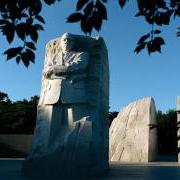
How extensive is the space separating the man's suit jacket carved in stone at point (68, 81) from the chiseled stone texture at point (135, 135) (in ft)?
26.0

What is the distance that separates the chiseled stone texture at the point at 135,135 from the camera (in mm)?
18172

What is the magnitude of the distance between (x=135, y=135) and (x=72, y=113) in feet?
30.3

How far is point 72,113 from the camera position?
1016 cm

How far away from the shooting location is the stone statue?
9.46m

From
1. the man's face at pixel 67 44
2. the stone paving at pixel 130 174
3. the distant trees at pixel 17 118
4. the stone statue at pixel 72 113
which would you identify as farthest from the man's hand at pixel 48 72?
the distant trees at pixel 17 118

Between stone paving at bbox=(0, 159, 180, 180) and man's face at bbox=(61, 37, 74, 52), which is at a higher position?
man's face at bbox=(61, 37, 74, 52)

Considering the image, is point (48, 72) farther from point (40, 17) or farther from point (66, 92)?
point (40, 17)

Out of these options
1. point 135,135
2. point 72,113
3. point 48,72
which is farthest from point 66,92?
point 135,135

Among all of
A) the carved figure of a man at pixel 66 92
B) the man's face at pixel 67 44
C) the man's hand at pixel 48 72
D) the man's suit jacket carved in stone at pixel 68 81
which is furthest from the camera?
the man's face at pixel 67 44

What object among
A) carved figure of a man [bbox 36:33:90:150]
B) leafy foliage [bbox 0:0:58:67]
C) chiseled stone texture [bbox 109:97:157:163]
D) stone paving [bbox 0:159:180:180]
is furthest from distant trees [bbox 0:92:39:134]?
leafy foliage [bbox 0:0:58:67]

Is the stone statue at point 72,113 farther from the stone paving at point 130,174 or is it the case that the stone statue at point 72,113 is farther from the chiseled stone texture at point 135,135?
the chiseled stone texture at point 135,135

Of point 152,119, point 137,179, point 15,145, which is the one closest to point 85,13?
point 137,179

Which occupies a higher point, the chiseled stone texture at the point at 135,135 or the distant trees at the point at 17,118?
the distant trees at the point at 17,118

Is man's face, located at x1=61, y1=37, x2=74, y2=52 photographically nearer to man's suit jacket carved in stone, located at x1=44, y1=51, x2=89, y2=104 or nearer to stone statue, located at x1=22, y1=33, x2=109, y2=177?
stone statue, located at x1=22, y1=33, x2=109, y2=177
